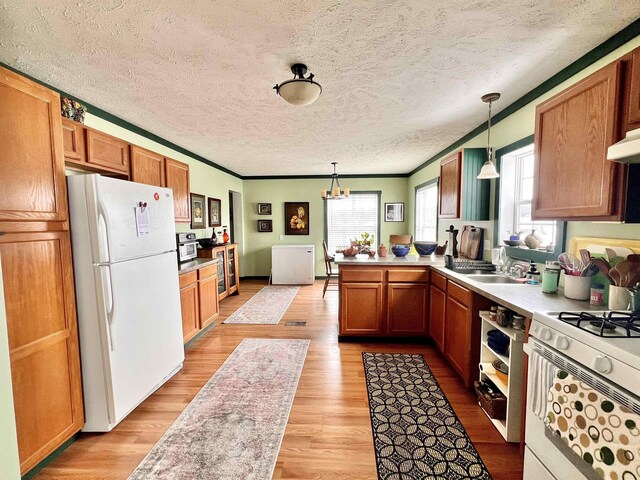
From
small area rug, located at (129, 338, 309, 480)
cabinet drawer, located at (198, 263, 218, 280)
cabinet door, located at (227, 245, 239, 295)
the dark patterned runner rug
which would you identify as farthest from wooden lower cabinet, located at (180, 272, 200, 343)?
the dark patterned runner rug

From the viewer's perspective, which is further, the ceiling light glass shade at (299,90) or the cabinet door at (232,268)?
the cabinet door at (232,268)

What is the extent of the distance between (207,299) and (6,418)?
2.40 metres

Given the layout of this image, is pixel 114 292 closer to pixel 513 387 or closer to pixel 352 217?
pixel 513 387

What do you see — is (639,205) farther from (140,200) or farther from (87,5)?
(140,200)

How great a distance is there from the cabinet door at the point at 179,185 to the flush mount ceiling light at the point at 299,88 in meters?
1.98

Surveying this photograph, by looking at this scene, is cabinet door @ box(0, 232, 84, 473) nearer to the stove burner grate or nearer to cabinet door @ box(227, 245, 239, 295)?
the stove burner grate

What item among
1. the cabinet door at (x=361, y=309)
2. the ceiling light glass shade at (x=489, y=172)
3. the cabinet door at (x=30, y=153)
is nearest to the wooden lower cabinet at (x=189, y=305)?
the cabinet door at (x=30, y=153)

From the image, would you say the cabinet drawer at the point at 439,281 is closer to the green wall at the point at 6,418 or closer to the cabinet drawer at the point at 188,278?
the cabinet drawer at the point at 188,278

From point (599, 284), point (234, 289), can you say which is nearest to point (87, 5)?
point (599, 284)

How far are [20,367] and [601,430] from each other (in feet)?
8.40

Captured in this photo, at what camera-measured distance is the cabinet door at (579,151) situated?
1335mm

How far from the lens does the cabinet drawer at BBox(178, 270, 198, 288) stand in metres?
2.99

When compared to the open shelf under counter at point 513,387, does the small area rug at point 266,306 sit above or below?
below

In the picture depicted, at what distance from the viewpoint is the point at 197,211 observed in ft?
14.6
